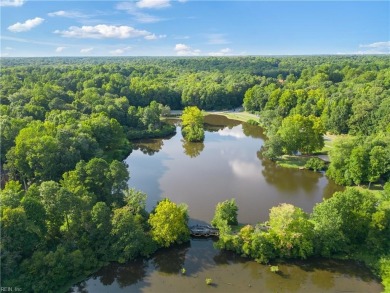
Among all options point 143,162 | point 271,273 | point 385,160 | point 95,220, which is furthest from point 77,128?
point 385,160

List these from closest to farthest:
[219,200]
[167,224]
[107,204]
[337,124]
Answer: [167,224] → [107,204] → [219,200] → [337,124]

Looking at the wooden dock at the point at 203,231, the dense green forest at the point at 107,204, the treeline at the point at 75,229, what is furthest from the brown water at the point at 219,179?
the treeline at the point at 75,229

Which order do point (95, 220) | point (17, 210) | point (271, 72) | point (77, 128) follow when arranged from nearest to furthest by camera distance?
point (17, 210) < point (95, 220) < point (77, 128) < point (271, 72)

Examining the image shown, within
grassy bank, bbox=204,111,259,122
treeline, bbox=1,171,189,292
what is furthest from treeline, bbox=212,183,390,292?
→ grassy bank, bbox=204,111,259,122

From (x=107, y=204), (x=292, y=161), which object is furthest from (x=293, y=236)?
(x=292, y=161)

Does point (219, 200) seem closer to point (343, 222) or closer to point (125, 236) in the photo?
point (125, 236)

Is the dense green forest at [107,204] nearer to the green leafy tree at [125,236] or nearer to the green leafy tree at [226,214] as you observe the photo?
the green leafy tree at [125,236]

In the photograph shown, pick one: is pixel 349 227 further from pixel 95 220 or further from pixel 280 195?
pixel 95 220
